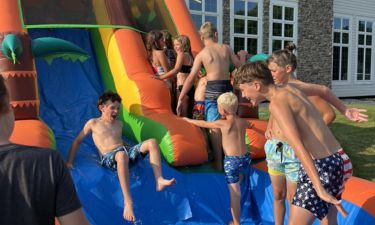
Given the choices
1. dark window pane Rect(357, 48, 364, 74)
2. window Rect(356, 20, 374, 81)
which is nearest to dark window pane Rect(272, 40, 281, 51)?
window Rect(356, 20, 374, 81)

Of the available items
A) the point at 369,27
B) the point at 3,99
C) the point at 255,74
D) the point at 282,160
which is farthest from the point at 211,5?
the point at 3,99

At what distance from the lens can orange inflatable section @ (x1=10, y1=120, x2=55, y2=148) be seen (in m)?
3.19

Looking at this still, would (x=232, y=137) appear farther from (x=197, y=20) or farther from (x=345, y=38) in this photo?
(x=345, y=38)

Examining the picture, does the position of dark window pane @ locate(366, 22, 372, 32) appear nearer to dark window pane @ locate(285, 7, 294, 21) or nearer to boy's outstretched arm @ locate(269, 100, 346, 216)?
dark window pane @ locate(285, 7, 294, 21)

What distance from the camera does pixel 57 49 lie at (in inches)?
145

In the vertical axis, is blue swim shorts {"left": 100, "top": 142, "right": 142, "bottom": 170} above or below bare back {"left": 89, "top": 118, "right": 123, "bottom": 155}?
below

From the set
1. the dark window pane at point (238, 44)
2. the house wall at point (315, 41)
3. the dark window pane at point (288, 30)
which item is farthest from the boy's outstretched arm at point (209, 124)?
the house wall at point (315, 41)

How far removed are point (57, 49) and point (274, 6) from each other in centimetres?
1066

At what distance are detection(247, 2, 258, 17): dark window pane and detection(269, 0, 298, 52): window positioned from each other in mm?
548

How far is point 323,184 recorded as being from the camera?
2.29 m

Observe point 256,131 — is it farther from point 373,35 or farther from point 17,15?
point 373,35

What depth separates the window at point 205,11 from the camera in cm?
1135

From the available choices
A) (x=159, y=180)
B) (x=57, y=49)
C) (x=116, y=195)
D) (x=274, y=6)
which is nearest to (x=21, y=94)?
(x=57, y=49)

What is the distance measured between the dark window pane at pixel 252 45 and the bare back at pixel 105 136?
963 cm
